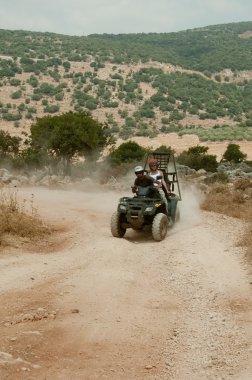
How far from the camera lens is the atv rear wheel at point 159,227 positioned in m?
11.7

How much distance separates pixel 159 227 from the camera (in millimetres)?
11727

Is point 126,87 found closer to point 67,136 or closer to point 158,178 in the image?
point 67,136

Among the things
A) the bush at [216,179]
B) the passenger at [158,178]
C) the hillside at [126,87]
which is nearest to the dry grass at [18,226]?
the passenger at [158,178]

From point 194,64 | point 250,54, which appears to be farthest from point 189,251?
point 250,54

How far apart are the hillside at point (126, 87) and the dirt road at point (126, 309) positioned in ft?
148

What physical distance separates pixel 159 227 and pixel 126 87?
65.8 metres

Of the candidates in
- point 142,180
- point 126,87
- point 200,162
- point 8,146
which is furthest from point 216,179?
point 126,87

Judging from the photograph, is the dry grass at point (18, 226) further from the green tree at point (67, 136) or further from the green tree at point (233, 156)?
the green tree at point (233, 156)

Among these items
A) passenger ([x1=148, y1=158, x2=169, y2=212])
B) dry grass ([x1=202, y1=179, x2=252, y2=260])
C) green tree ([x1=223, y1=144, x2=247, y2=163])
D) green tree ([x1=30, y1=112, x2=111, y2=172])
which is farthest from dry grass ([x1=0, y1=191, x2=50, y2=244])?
green tree ([x1=223, y1=144, x2=247, y2=163])

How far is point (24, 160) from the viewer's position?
1257 inches

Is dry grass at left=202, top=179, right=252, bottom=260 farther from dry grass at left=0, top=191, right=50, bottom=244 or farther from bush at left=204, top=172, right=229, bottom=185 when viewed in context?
dry grass at left=0, top=191, right=50, bottom=244

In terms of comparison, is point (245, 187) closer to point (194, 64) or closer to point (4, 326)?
point (4, 326)

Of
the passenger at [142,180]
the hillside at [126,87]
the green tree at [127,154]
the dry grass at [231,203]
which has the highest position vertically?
the hillside at [126,87]

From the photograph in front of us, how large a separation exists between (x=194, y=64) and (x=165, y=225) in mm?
93752
